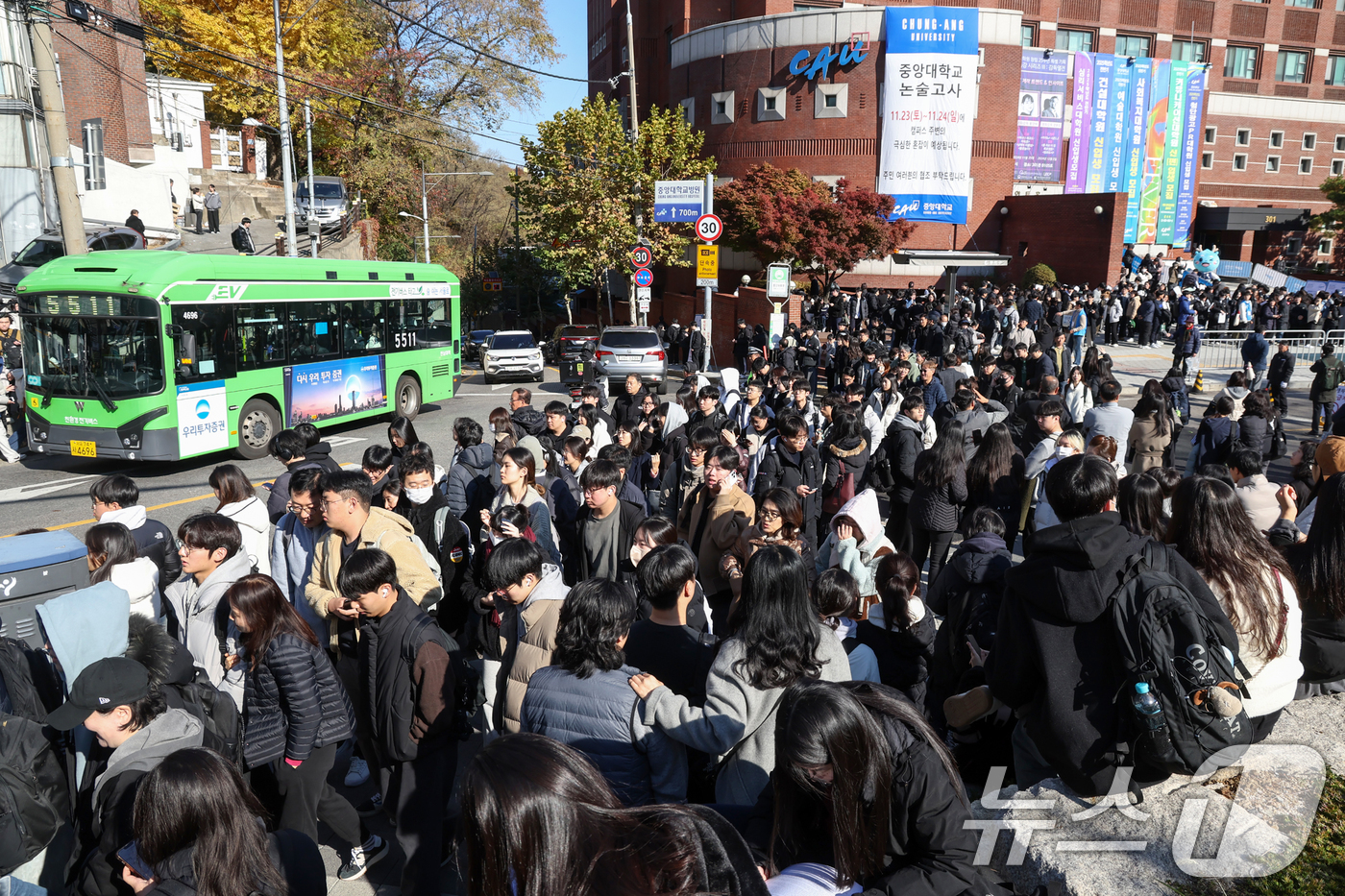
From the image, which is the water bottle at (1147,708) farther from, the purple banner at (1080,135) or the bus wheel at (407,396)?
the purple banner at (1080,135)

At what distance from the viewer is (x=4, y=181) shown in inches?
1045

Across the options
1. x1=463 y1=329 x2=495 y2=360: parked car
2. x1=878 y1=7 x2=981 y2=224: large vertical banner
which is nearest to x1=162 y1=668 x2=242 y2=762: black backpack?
x1=463 y1=329 x2=495 y2=360: parked car

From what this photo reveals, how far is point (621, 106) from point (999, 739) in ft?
186

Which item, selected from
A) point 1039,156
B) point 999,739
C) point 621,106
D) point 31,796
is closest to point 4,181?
point 31,796

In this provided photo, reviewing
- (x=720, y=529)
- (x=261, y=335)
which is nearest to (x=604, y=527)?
(x=720, y=529)

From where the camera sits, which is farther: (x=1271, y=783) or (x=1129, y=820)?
(x=1271, y=783)

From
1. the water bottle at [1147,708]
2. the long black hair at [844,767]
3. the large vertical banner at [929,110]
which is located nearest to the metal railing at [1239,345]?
the large vertical banner at [929,110]

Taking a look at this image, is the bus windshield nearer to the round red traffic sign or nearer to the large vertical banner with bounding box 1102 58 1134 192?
the round red traffic sign

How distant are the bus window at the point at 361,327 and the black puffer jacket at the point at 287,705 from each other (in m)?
14.7

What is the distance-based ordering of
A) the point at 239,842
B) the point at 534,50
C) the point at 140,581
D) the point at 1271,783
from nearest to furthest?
the point at 239,842 → the point at 1271,783 → the point at 140,581 → the point at 534,50

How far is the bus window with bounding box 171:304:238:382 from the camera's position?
1348cm

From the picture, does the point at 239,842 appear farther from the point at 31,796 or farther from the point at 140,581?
the point at 140,581

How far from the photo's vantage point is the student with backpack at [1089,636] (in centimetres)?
306

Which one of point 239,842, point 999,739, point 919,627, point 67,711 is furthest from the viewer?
point 919,627
